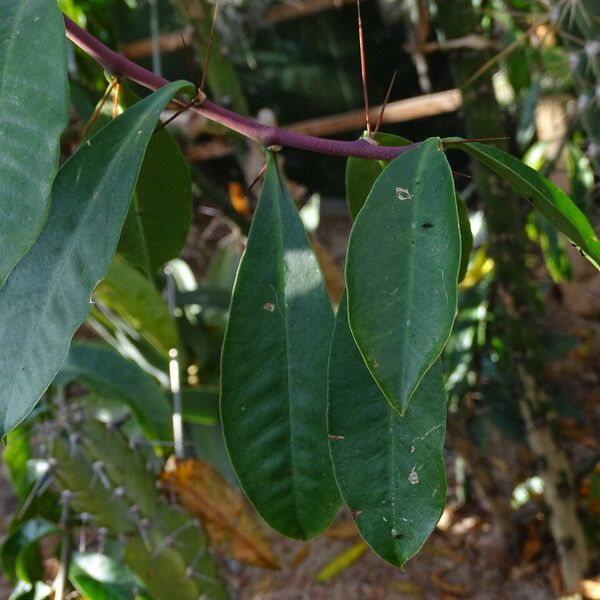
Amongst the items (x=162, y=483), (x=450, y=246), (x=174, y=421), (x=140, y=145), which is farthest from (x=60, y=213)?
(x=174, y=421)

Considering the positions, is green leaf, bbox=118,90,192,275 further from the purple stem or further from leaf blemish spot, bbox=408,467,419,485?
leaf blemish spot, bbox=408,467,419,485

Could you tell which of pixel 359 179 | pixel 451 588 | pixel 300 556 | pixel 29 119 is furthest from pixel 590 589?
pixel 29 119

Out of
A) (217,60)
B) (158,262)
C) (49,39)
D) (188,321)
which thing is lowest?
(188,321)

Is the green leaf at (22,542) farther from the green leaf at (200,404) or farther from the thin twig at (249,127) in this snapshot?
the thin twig at (249,127)

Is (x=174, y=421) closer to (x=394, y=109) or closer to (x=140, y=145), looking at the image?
(x=140, y=145)

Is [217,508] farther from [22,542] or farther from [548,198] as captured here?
[548,198]

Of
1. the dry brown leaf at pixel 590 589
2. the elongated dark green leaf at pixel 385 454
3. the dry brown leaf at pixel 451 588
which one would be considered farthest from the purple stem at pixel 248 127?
the dry brown leaf at pixel 451 588

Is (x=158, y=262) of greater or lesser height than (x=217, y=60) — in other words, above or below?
above
